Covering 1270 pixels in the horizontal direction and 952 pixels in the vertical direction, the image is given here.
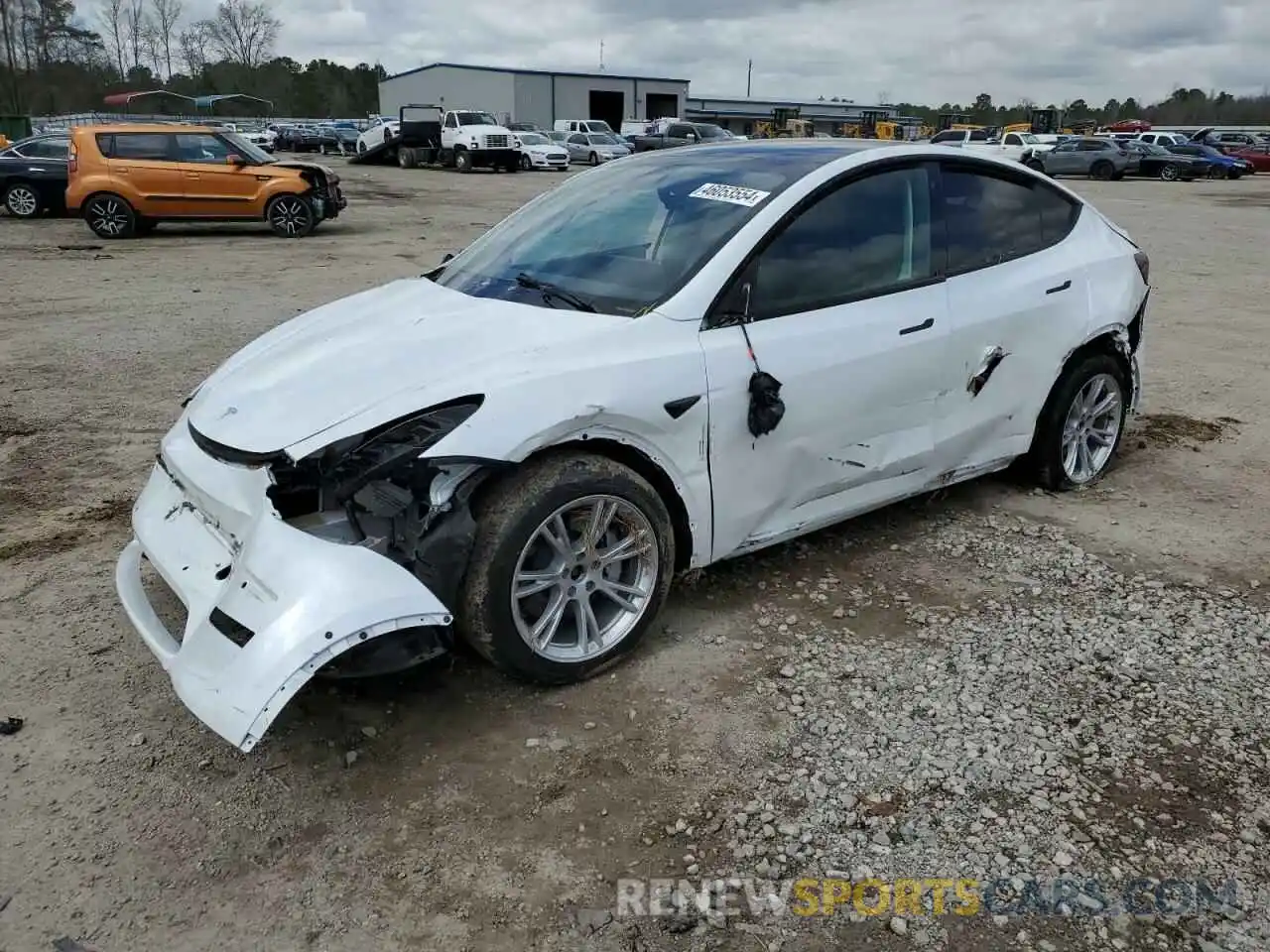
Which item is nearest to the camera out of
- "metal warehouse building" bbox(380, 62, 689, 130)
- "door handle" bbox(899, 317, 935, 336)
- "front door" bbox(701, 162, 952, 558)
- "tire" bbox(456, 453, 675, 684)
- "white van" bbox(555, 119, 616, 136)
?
"tire" bbox(456, 453, 675, 684)

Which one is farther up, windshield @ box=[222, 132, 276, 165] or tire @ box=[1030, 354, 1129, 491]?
windshield @ box=[222, 132, 276, 165]

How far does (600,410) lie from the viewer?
3072mm

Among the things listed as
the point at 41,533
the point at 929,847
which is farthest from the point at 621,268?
the point at 41,533

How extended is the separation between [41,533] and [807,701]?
3485mm

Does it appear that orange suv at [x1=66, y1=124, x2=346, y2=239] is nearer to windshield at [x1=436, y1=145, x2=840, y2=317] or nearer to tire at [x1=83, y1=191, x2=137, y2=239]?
tire at [x1=83, y1=191, x2=137, y2=239]

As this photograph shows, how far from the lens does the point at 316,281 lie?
37.2 ft

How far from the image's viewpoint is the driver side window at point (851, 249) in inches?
140

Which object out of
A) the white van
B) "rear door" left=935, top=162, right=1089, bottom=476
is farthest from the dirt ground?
the white van

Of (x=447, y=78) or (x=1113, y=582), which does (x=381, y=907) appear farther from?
(x=447, y=78)

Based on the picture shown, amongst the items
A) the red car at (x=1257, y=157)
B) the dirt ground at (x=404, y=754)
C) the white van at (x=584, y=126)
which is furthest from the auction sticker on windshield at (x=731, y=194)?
the white van at (x=584, y=126)

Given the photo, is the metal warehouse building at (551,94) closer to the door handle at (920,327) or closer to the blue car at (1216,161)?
the blue car at (1216,161)

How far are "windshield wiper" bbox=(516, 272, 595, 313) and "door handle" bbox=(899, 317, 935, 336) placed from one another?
4.14 ft

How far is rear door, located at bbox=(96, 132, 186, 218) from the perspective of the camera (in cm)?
1430

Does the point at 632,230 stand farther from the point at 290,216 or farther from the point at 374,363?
the point at 290,216
